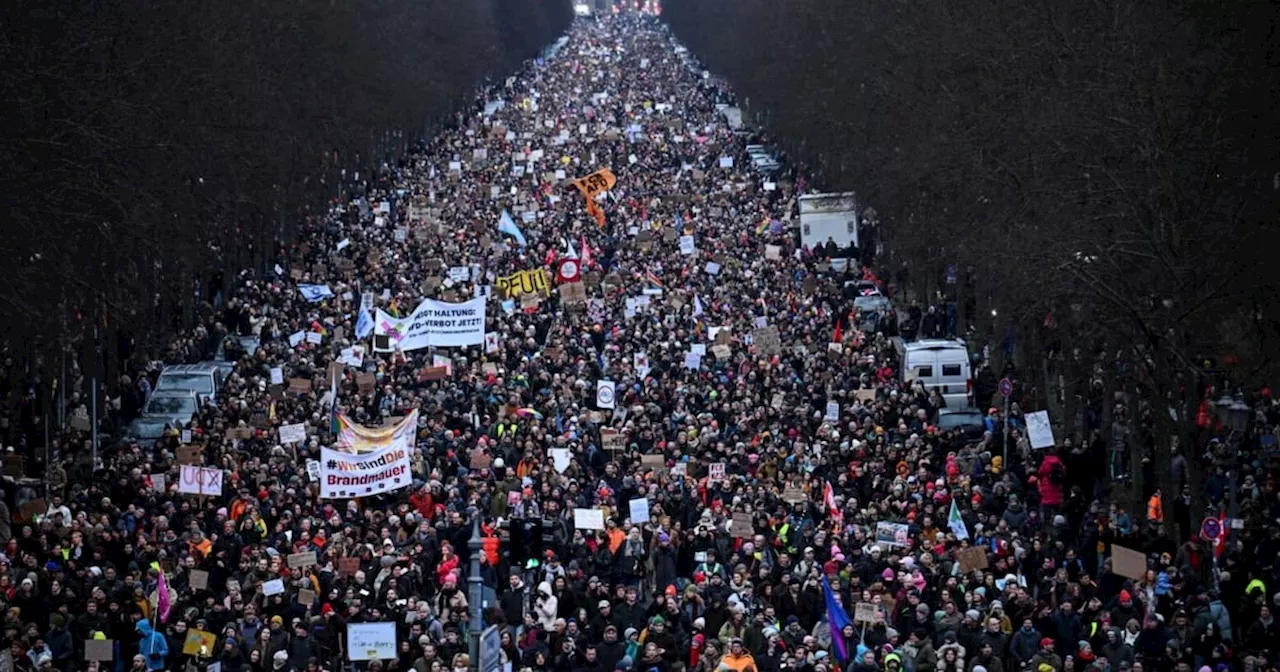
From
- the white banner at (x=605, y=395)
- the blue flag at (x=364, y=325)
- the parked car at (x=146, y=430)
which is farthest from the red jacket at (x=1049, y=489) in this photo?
the blue flag at (x=364, y=325)

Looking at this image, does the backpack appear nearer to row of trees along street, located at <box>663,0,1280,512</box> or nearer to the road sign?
row of trees along street, located at <box>663,0,1280,512</box>

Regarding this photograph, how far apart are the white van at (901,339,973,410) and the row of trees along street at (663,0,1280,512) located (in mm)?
1028

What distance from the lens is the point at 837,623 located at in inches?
992

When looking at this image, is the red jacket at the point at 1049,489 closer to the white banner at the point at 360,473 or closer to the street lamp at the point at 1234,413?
the street lamp at the point at 1234,413

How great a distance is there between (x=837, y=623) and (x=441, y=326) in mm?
17713

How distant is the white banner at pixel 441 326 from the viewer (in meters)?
41.7

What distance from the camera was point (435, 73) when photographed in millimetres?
92688

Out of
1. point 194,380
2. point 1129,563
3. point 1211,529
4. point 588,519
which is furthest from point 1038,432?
point 194,380

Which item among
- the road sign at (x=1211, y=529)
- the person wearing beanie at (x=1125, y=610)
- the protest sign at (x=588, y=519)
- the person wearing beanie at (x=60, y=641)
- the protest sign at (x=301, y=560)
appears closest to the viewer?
the person wearing beanie at (x=1125, y=610)

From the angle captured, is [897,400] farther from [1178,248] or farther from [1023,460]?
[1178,248]

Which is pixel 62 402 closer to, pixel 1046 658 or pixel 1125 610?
pixel 1125 610

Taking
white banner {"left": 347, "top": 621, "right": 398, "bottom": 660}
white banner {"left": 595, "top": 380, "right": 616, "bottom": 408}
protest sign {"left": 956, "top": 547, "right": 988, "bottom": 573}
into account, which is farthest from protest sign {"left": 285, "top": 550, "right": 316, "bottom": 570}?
white banner {"left": 595, "top": 380, "right": 616, "bottom": 408}

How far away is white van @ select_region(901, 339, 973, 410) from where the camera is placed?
132 ft

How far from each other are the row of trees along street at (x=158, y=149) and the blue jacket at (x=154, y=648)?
617cm
